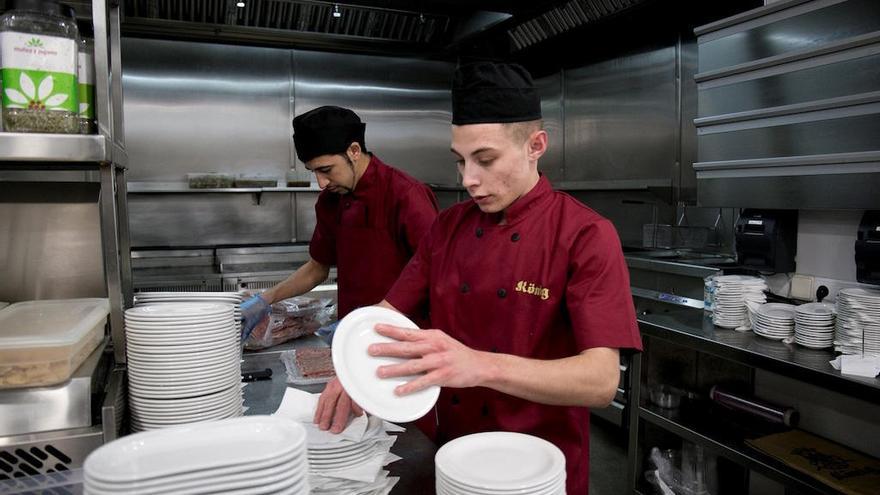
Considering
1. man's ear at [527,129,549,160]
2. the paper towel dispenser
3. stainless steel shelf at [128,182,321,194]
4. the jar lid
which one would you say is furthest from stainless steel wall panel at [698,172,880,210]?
stainless steel shelf at [128,182,321,194]

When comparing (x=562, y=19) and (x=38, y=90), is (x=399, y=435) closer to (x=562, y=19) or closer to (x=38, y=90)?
(x=38, y=90)

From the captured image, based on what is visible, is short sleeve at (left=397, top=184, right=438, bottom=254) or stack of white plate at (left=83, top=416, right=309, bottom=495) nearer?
stack of white plate at (left=83, top=416, right=309, bottom=495)

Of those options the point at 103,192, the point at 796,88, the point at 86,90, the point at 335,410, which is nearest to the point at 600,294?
the point at 335,410

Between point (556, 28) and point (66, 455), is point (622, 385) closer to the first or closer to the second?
point (556, 28)

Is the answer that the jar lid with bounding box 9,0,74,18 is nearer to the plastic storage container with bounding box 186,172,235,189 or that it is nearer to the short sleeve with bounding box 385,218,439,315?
the short sleeve with bounding box 385,218,439,315

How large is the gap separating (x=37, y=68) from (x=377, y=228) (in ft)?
5.83

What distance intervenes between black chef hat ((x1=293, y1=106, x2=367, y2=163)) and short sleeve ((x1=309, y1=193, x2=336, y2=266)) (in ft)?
1.49

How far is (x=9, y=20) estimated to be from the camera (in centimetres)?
123

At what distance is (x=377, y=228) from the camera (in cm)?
291


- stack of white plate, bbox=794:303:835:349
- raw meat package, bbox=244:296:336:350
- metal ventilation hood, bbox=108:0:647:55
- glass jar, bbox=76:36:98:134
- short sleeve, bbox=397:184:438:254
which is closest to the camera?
glass jar, bbox=76:36:98:134

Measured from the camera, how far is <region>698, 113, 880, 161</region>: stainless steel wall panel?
8.95 feet

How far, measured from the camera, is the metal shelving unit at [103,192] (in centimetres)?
120

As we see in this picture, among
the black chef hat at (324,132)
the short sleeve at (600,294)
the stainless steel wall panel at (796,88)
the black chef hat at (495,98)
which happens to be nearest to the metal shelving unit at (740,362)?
the stainless steel wall panel at (796,88)

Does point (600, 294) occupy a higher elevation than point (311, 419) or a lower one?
higher
